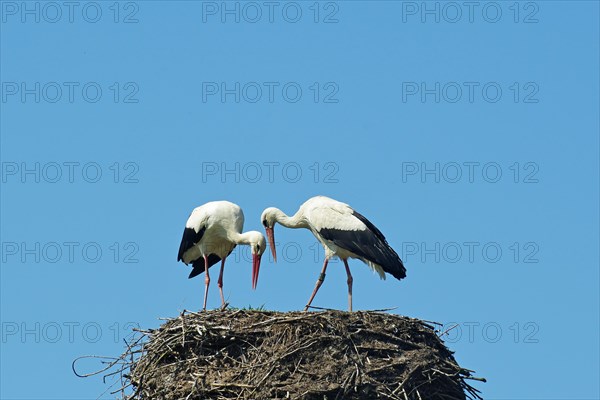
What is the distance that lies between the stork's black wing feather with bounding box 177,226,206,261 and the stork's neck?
1050 mm

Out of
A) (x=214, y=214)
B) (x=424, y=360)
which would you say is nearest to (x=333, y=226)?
(x=214, y=214)

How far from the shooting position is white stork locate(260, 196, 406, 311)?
1675cm

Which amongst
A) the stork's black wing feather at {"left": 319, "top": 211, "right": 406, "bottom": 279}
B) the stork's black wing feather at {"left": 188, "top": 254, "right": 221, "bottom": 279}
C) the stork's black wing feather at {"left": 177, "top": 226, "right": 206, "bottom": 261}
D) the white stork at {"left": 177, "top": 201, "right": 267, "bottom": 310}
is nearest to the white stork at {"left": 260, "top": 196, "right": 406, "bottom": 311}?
the stork's black wing feather at {"left": 319, "top": 211, "right": 406, "bottom": 279}

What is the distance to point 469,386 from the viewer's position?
14695 millimetres

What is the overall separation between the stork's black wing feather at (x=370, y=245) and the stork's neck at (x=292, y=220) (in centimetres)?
40

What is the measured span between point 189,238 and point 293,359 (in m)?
4.54

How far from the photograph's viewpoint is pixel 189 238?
18.2 m

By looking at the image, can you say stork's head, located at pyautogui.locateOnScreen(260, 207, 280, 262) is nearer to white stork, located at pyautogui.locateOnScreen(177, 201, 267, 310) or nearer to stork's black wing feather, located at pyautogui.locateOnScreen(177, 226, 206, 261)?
white stork, located at pyautogui.locateOnScreen(177, 201, 267, 310)

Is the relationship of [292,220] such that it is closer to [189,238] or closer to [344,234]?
[344,234]

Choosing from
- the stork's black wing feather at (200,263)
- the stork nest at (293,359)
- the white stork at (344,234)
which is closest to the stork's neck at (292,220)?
the white stork at (344,234)

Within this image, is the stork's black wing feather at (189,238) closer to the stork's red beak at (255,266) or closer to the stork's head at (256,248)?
the stork's head at (256,248)

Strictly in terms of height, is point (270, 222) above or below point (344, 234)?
above

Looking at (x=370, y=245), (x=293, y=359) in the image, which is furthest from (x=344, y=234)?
(x=293, y=359)

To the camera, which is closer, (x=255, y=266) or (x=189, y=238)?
(x=255, y=266)
